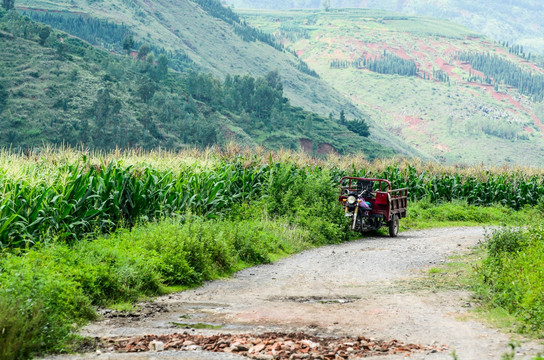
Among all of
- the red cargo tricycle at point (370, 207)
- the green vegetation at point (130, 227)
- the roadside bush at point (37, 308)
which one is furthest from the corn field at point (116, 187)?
the red cargo tricycle at point (370, 207)

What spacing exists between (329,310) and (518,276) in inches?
120

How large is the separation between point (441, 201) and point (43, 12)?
488 feet

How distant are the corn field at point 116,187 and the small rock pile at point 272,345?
373cm

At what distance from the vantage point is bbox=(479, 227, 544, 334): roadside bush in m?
8.13

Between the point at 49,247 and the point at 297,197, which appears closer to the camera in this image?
the point at 49,247

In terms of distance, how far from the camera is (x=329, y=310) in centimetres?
959

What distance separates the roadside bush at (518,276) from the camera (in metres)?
8.13

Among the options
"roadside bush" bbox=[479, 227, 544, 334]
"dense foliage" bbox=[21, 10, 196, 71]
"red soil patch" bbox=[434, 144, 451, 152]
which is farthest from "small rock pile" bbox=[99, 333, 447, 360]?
"red soil patch" bbox=[434, 144, 451, 152]

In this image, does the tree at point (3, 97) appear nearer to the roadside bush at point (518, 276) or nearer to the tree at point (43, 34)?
the tree at point (43, 34)

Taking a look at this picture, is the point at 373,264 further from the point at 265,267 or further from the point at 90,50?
the point at 90,50

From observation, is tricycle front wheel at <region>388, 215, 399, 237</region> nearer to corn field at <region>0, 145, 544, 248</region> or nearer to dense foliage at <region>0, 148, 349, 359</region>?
dense foliage at <region>0, 148, 349, 359</region>

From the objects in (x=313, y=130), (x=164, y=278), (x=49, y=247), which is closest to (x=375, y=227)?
(x=164, y=278)

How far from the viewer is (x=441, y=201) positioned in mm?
33750

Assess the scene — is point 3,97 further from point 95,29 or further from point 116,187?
point 95,29
